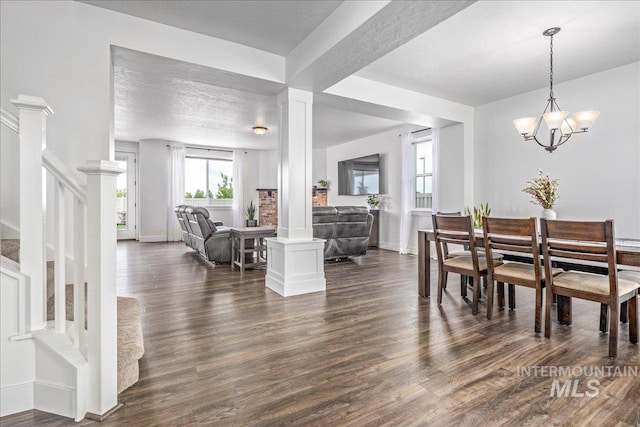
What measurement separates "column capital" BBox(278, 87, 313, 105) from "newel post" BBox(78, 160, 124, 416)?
251 cm

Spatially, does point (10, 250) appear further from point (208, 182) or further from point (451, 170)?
point (208, 182)

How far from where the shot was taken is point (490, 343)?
89.6 inches

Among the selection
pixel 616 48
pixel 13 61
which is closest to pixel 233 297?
pixel 13 61

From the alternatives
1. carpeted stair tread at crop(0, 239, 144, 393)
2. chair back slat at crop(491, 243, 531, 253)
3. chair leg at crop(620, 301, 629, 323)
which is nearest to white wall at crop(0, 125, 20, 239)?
carpeted stair tread at crop(0, 239, 144, 393)

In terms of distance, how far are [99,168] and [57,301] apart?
0.70m

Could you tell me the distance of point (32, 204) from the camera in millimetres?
1518

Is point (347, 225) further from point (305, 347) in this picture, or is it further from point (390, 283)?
point (305, 347)

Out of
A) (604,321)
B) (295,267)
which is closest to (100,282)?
(295,267)

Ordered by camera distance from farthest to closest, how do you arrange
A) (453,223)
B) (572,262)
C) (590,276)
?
(453,223) → (572,262) → (590,276)

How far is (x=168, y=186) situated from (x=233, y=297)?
596 cm

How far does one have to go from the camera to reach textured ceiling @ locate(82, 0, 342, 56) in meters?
2.55

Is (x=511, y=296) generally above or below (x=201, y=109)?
below

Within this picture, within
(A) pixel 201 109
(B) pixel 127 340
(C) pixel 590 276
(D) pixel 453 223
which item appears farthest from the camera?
(A) pixel 201 109

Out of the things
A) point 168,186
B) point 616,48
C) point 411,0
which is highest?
point 616,48
